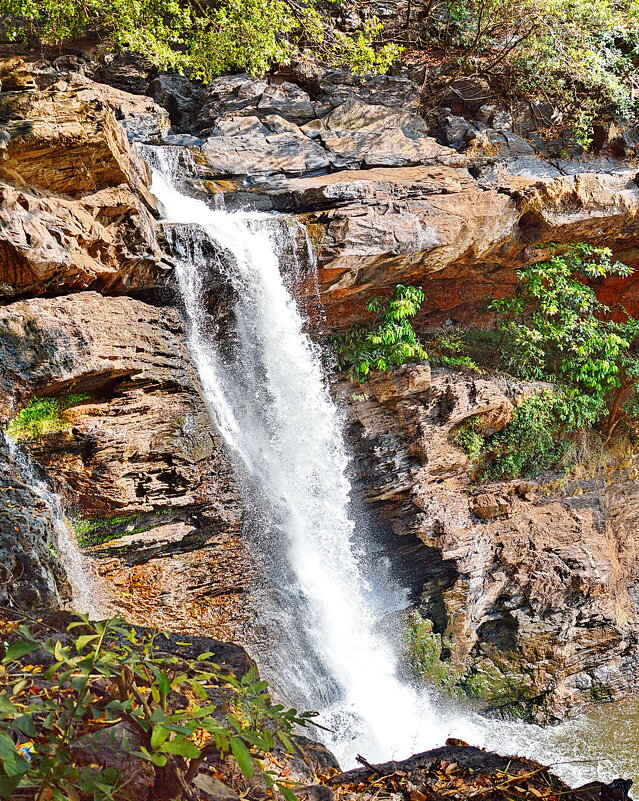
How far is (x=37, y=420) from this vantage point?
22.5 ft

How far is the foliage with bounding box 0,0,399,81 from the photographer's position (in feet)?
36.4

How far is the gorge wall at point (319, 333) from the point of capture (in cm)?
698

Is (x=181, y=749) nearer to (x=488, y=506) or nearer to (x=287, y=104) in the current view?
(x=488, y=506)

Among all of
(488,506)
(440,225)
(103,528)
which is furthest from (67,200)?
(488,506)

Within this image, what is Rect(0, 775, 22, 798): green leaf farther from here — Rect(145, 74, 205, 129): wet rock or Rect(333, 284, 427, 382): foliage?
Rect(145, 74, 205, 129): wet rock

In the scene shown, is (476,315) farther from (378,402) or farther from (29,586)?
(29,586)

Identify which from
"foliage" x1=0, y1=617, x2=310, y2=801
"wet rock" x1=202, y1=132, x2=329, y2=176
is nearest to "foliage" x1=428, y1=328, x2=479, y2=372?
"wet rock" x1=202, y1=132, x2=329, y2=176

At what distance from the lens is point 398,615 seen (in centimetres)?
916

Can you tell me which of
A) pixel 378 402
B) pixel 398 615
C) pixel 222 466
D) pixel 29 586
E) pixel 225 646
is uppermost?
pixel 378 402

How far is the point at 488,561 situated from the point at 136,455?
5.63 m

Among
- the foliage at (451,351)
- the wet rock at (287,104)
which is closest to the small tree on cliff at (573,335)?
the foliage at (451,351)

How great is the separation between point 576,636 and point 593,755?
2.00 m

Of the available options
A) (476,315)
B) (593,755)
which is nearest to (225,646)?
(593,755)

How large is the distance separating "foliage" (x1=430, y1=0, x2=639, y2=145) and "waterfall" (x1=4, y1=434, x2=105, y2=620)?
1114 centimetres
